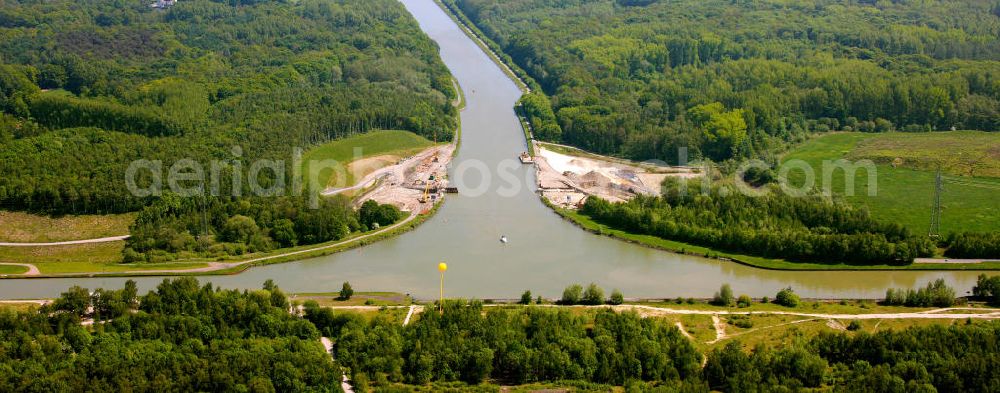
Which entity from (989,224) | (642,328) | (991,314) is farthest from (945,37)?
(642,328)

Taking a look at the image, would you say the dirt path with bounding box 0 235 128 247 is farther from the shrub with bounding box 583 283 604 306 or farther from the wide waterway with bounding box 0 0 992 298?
the shrub with bounding box 583 283 604 306

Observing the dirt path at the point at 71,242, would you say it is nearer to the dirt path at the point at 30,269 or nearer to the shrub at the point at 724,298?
the dirt path at the point at 30,269

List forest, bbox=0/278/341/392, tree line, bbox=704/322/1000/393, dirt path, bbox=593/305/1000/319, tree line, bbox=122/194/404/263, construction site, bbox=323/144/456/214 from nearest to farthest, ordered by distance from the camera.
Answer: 1. forest, bbox=0/278/341/392
2. tree line, bbox=704/322/1000/393
3. dirt path, bbox=593/305/1000/319
4. tree line, bbox=122/194/404/263
5. construction site, bbox=323/144/456/214

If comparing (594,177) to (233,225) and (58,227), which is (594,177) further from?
(58,227)


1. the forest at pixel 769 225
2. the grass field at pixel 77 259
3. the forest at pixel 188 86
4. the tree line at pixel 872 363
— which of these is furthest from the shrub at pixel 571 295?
the forest at pixel 188 86

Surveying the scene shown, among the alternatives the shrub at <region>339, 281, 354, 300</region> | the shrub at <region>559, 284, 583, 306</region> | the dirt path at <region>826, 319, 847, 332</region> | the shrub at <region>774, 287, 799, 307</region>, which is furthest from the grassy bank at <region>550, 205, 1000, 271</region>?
the shrub at <region>339, 281, 354, 300</region>

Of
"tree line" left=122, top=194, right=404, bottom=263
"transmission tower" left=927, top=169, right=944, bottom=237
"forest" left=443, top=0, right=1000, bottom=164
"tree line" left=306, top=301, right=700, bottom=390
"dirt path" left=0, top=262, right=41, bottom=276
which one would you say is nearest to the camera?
"tree line" left=306, top=301, right=700, bottom=390
